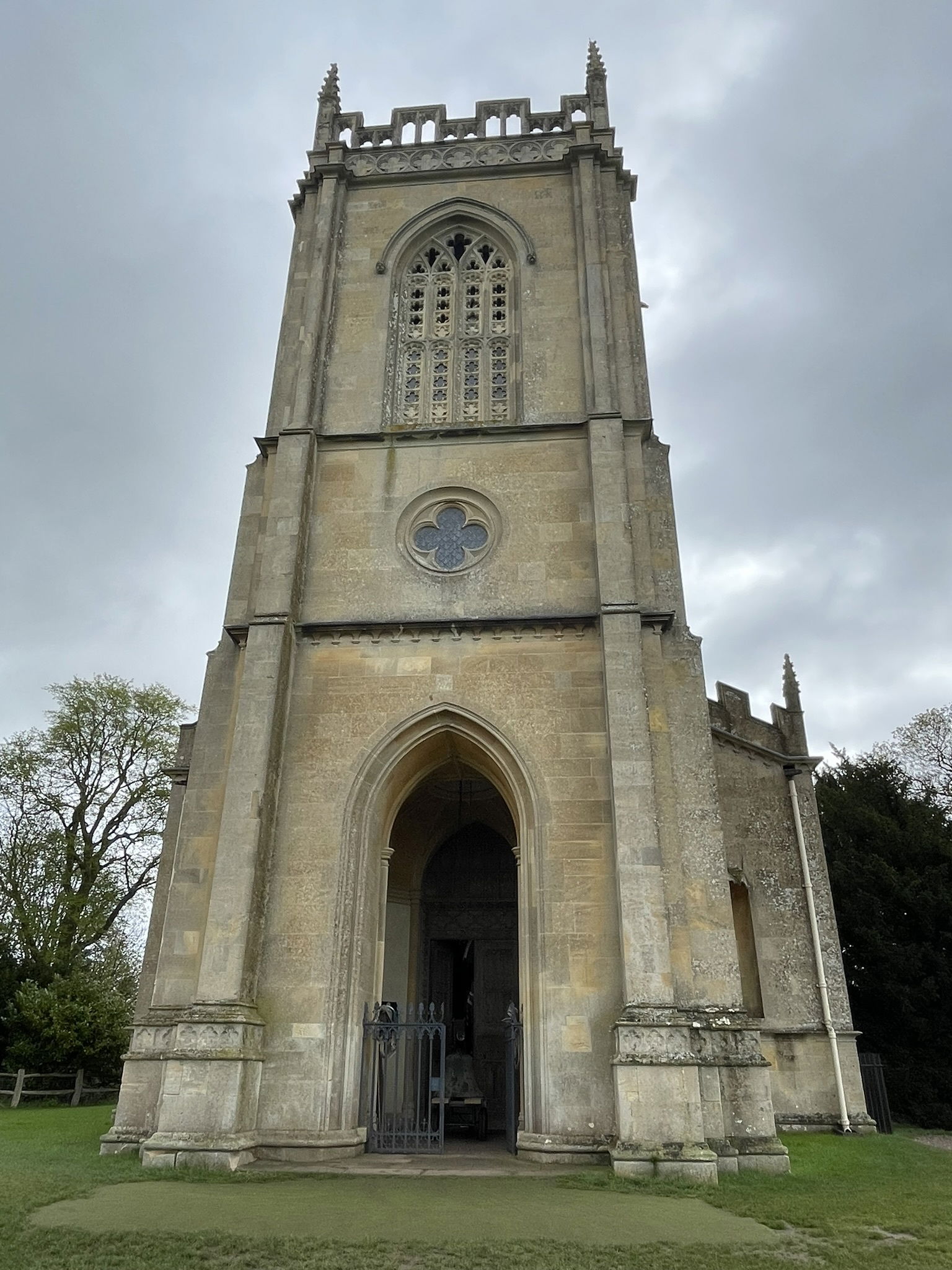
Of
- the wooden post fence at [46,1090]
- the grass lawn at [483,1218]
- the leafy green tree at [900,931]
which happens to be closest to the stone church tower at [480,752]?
the grass lawn at [483,1218]

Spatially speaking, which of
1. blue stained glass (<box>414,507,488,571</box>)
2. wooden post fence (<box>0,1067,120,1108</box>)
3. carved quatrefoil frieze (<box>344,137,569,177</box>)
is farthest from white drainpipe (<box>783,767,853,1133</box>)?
wooden post fence (<box>0,1067,120,1108</box>)

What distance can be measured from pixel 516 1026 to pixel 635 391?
10.5 m

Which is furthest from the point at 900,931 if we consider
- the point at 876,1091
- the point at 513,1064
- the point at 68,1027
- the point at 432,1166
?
the point at 68,1027

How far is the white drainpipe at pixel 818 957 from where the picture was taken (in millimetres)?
14648

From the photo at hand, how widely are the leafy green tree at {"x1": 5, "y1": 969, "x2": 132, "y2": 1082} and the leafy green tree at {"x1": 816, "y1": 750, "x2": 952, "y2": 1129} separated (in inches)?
746

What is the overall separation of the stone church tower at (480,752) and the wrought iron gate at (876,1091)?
2726 millimetres

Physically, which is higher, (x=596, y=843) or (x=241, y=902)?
(x=596, y=843)

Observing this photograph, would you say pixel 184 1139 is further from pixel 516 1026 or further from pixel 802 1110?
pixel 802 1110

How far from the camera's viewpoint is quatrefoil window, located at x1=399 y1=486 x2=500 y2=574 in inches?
584

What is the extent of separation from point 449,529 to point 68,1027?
17.4 metres

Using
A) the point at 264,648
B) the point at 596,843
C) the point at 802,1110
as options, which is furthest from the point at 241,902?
the point at 802,1110

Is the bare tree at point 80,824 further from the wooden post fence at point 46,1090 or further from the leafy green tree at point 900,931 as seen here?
the leafy green tree at point 900,931

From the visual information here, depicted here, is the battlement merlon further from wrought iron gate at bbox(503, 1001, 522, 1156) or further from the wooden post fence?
the wooden post fence

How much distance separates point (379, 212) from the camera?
61.3 feet
